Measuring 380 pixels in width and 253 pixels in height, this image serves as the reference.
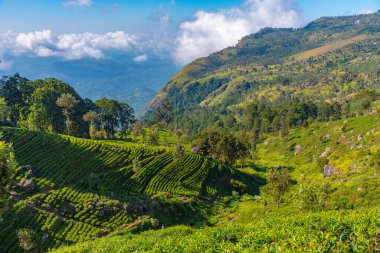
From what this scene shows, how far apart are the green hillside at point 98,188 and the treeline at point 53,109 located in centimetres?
3437

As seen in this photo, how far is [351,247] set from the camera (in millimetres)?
13367

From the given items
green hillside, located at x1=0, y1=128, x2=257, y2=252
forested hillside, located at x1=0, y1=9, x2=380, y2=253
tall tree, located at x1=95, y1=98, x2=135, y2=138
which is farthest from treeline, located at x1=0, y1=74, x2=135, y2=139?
green hillside, located at x1=0, y1=128, x2=257, y2=252

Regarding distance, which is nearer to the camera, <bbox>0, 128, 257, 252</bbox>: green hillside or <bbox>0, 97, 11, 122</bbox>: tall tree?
<bbox>0, 97, 11, 122</bbox>: tall tree

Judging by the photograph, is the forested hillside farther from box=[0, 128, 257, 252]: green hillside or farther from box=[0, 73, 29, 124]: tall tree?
box=[0, 73, 29, 124]: tall tree

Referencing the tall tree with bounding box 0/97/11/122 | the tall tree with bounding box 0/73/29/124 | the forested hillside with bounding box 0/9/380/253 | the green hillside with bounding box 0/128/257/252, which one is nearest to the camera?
the forested hillside with bounding box 0/9/380/253

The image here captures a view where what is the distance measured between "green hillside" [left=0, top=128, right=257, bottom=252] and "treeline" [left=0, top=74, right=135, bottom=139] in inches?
1353

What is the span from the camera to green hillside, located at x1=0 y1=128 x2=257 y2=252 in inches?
2397

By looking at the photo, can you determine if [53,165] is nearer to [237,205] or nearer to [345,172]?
[237,205]

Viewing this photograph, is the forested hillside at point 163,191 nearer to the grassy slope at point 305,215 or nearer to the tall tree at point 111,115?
the grassy slope at point 305,215

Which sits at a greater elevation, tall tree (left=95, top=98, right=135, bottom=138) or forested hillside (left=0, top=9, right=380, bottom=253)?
tall tree (left=95, top=98, right=135, bottom=138)

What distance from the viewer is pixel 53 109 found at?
137m

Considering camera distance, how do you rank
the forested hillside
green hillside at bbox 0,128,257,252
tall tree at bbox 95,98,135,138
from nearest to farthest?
the forested hillside < green hillside at bbox 0,128,257,252 < tall tree at bbox 95,98,135,138

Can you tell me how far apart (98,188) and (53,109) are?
76.7 metres

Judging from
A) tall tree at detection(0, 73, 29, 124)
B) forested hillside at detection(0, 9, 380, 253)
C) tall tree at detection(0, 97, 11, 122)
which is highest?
tall tree at detection(0, 73, 29, 124)
